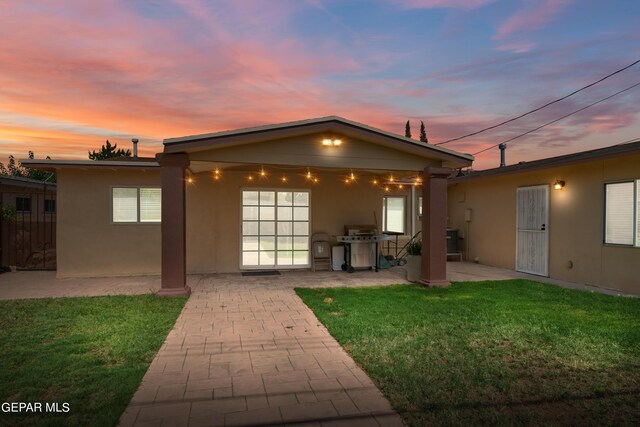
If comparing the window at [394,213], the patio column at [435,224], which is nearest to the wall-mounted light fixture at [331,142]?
the patio column at [435,224]

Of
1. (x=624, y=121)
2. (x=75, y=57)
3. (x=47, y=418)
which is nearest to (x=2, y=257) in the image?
(x=75, y=57)

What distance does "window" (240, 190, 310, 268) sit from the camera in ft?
33.1

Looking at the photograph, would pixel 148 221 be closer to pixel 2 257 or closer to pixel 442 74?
pixel 2 257

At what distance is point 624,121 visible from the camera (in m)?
13.2

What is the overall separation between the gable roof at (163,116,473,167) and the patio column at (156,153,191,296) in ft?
0.99

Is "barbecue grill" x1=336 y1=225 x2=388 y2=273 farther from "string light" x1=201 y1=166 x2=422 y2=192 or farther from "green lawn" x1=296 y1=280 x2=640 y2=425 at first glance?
"green lawn" x1=296 y1=280 x2=640 y2=425

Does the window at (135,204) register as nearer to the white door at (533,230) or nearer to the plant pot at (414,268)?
the plant pot at (414,268)

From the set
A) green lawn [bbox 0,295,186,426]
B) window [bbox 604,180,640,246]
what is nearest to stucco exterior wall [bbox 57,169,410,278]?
green lawn [bbox 0,295,186,426]

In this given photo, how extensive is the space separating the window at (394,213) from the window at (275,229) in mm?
3460

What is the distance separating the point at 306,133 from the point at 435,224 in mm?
3172

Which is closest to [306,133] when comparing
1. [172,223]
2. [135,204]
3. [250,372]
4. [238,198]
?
[172,223]

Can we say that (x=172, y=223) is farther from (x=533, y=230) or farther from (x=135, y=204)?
(x=533, y=230)

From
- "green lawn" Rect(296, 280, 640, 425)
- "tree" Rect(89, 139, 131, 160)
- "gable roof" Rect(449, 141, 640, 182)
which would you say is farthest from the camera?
"tree" Rect(89, 139, 131, 160)

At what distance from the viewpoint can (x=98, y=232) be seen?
30.5ft
